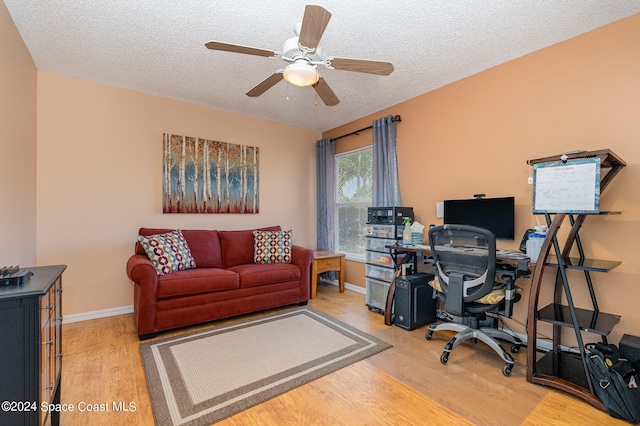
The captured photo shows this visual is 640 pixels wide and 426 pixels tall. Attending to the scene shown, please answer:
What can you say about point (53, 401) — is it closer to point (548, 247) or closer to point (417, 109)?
point (548, 247)

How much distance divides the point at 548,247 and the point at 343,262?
104 inches

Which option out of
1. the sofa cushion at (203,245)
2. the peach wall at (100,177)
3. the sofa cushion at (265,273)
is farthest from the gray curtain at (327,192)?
the sofa cushion at (203,245)

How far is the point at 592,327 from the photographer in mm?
1843

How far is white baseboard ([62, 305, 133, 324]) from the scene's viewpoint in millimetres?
3020

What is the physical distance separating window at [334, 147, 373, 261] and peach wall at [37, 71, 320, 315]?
71.8 inches

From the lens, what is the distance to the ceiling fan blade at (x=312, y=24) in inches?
57.3

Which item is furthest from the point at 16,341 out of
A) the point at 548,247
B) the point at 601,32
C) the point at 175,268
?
the point at 601,32

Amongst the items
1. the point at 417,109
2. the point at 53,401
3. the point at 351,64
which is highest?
the point at 417,109

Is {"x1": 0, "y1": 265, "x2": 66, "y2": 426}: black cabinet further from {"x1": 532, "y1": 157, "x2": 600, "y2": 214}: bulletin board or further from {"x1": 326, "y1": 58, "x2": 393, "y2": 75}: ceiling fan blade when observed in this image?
{"x1": 532, "y1": 157, "x2": 600, "y2": 214}: bulletin board

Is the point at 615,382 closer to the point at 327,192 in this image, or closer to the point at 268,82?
the point at 268,82

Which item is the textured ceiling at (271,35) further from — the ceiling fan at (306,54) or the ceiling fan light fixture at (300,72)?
the ceiling fan light fixture at (300,72)

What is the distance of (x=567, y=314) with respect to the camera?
6.80ft

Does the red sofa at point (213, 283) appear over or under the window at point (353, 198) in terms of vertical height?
under

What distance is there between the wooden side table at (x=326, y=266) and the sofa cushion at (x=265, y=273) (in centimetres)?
41
